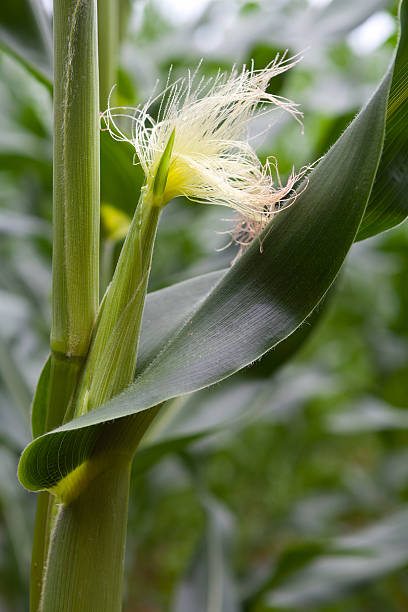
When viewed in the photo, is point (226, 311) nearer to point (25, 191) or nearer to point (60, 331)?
point (60, 331)

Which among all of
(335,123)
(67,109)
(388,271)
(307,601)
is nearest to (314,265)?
(67,109)

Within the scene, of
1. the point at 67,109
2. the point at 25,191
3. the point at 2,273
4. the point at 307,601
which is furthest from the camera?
the point at 25,191

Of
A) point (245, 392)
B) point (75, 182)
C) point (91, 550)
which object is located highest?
point (75, 182)

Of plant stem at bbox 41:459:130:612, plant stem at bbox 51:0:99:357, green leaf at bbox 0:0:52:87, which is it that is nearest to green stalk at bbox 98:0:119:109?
green leaf at bbox 0:0:52:87

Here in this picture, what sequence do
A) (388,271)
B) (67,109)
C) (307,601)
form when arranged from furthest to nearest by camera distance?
(388,271), (307,601), (67,109)

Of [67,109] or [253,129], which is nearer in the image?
[67,109]

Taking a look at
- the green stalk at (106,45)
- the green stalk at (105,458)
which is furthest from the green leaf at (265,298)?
the green stalk at (106,45)

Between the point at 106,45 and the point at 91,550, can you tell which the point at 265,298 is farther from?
the point at 106,45

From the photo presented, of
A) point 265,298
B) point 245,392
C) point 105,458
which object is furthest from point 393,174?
point 245,392
